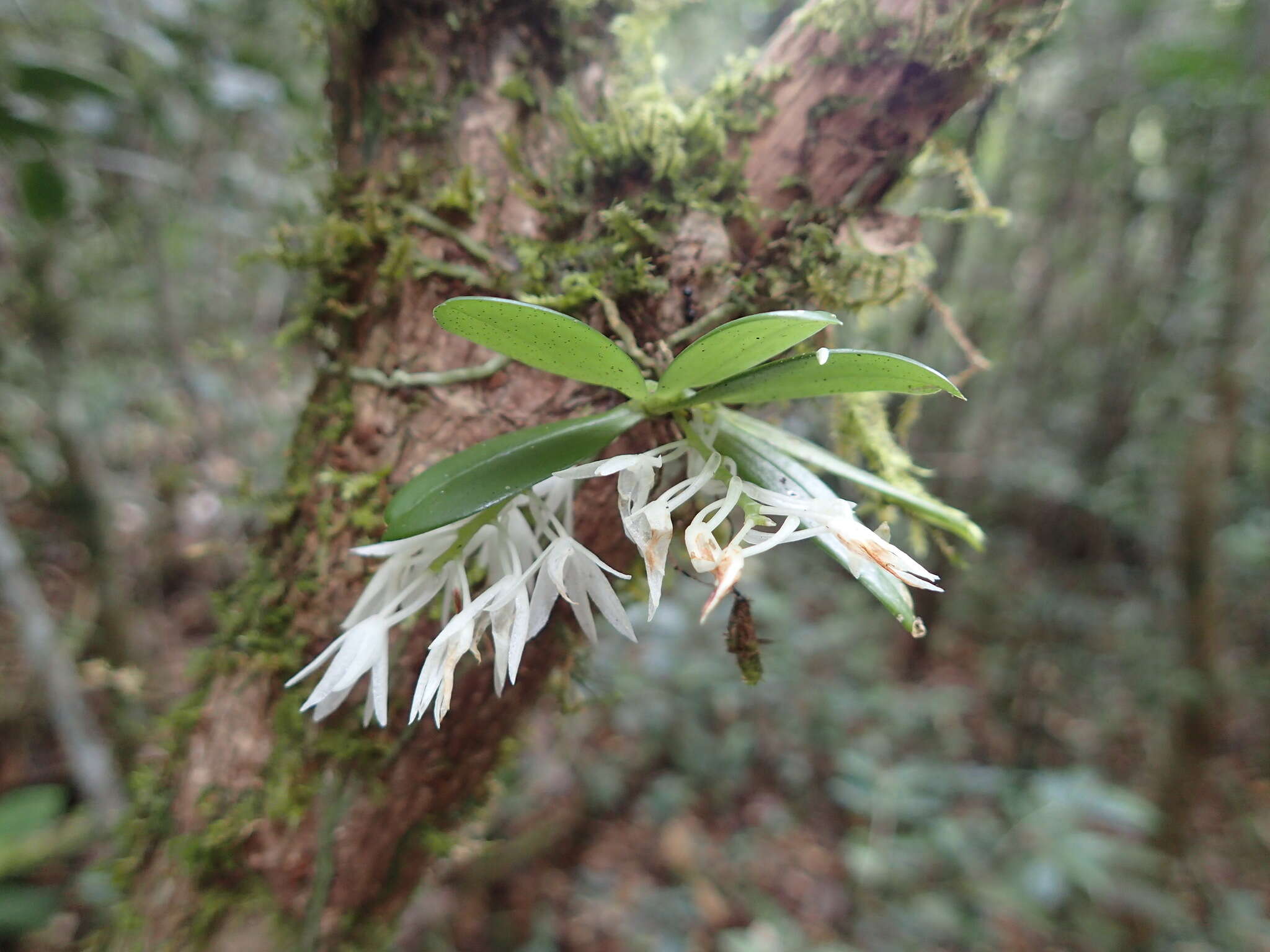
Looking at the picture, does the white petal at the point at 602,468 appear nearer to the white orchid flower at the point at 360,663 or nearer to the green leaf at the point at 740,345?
the green leaf at the point at 740,345

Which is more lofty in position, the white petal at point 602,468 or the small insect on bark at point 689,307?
the small insect on bark at point 689,307

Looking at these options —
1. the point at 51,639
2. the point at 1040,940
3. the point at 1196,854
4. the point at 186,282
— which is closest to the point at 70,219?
the point at 51,639

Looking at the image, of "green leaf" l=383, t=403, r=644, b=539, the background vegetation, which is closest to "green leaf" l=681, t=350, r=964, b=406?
"green leaf" l=383, t=403, r=644, b=539

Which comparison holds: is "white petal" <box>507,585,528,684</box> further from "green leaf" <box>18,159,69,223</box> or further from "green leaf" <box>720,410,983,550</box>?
"green leaf" <box>18,159,69,223</box>

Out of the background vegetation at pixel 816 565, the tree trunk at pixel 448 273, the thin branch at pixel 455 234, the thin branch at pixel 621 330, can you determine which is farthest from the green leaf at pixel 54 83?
the thin branch at pixel 621 330

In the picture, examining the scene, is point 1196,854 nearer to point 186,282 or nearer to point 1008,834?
point 1008,834
